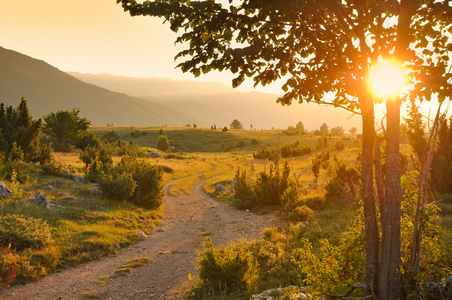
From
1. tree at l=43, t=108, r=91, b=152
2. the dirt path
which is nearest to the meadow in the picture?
the dirt path

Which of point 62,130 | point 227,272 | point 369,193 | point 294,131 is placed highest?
point 294,131

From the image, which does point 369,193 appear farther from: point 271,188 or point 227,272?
point 271,188

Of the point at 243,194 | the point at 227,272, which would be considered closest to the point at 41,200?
the point at 227,272

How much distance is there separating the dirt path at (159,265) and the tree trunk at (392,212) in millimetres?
5707

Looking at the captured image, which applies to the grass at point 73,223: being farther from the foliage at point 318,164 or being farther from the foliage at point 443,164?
the foliage at point 443,164

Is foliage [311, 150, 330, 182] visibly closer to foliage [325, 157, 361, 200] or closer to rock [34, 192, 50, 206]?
foliage [325, 157, 361, 200]

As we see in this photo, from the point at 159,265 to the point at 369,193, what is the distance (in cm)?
828

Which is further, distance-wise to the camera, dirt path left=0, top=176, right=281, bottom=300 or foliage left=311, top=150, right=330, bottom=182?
foliage left=311, top=150, right=330, bottom=182

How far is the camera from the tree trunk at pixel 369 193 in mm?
4383

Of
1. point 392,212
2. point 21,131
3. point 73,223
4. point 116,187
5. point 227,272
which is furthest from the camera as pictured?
point 21,131

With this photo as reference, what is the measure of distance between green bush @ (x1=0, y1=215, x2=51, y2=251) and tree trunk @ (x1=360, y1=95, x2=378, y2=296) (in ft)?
33.0

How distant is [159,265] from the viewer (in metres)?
10.2

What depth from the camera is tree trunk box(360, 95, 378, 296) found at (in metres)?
4.38

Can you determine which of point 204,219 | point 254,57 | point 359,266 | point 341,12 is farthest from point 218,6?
point 204,219
